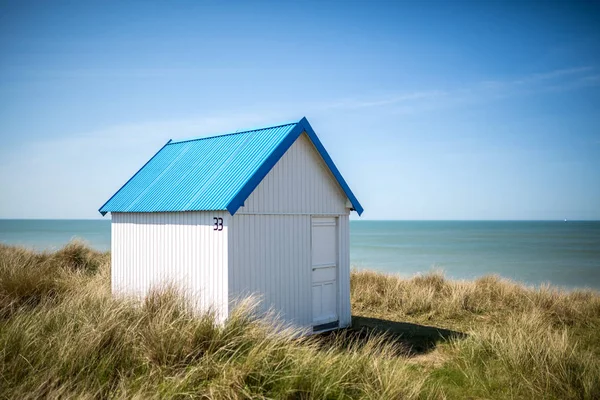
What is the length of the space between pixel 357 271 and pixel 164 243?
8222 mm

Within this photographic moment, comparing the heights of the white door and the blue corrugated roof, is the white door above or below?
below

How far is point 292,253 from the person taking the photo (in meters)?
10.9

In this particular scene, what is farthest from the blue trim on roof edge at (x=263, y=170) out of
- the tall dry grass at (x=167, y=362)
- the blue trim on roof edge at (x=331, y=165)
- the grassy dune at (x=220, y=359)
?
the tall dry grass at (x=167, y=362)

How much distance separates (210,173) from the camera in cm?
1074

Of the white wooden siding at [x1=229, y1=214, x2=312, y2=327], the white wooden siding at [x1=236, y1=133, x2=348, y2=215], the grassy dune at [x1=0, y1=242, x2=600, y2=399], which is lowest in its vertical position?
the grassy dune at [x1=0, y1=242, x2=600, y2=399]

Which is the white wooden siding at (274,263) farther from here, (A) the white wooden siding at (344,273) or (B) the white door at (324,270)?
(A) the white wooden siding at (344,273)

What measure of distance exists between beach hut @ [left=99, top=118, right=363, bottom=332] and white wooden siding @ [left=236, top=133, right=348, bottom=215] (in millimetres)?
21

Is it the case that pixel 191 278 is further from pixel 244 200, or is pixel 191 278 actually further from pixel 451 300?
pixel 451 300

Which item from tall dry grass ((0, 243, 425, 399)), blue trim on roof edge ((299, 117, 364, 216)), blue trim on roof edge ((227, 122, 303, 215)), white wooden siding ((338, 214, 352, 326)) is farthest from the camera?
white wooden siding ((338, 214, 352, 326))

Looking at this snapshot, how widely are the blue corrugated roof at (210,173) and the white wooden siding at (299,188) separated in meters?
0.23

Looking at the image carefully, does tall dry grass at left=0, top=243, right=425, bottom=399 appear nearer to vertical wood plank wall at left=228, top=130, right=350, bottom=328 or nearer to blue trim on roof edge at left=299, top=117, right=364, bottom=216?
vertical wood plank wall at left=228, top=130, right=350, bottom=328

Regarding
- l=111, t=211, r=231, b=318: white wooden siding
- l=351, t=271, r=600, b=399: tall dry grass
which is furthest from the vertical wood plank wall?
A: l=351, t=271, r=600, b=399: tall dry grass

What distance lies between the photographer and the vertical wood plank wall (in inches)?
389

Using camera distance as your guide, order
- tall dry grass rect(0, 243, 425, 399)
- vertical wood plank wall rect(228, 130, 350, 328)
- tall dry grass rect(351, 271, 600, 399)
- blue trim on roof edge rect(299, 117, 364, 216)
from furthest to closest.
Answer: blue trim on roof edge rect(299, 117, 364, 216) → vertical wood plank wall rect(228, 130, 350, 328) → tall dry grass rect(351, 271, 600, 399) → tall dry grass rect(0, 243, 425, 399)
